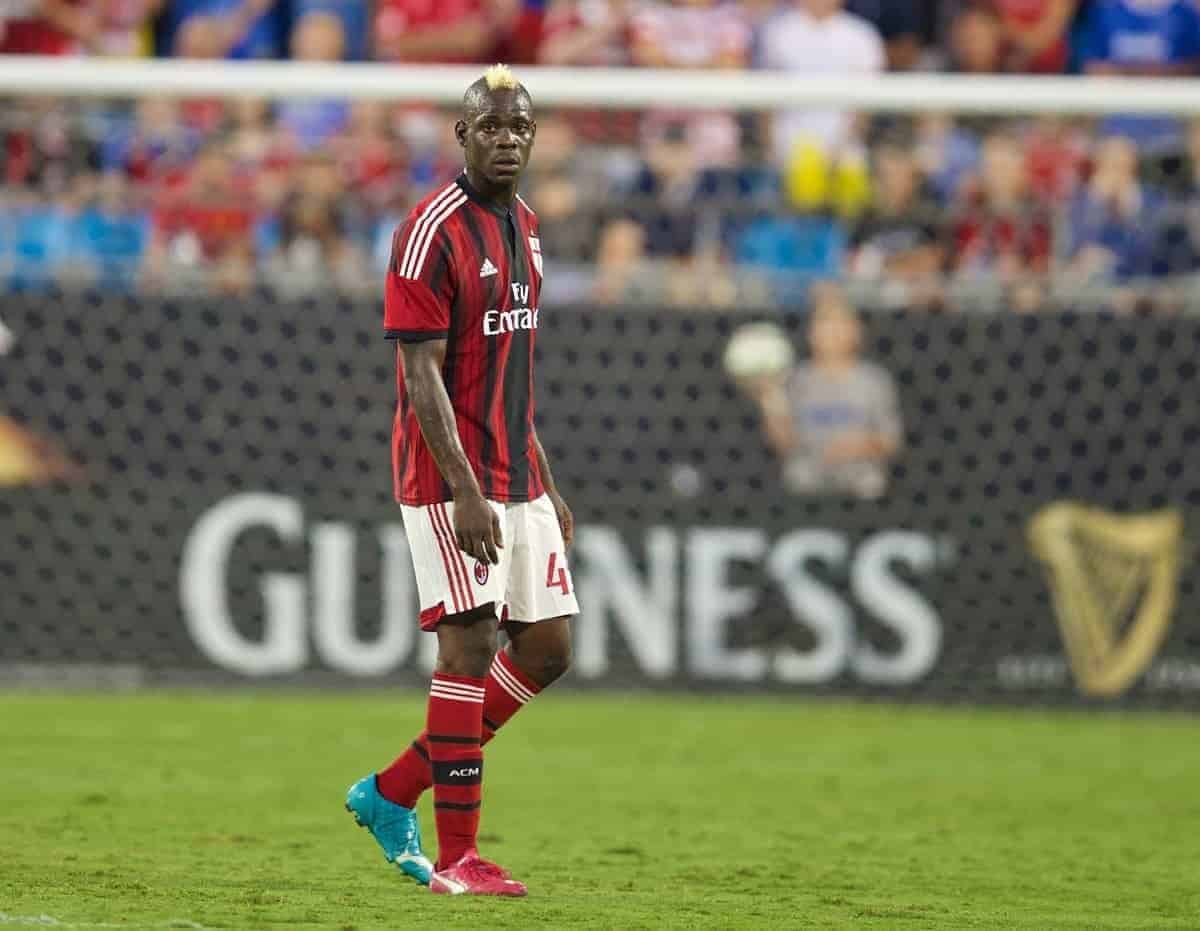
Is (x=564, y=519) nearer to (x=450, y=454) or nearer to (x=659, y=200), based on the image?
(x=450, y=454)

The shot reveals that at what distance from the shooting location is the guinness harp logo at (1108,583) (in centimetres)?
1116

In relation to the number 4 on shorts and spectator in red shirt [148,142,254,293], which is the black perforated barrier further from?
the number 4 on shorts

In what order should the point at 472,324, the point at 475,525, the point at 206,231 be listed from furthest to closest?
the point at 206,231, the point at 472,324, the point at 475,525

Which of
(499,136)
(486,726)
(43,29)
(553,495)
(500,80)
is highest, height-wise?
(43,29)

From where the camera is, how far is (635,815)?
8000mm

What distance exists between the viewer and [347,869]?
6582 mm

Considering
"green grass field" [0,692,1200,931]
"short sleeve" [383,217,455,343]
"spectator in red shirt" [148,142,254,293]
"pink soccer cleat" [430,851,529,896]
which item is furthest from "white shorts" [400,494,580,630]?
"spectator in red shirt" [148,142,254,293]

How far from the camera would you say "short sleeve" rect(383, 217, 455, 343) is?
19.7ft

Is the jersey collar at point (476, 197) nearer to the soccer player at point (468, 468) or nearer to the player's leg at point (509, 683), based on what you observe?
the soccer player at point (468, 468)

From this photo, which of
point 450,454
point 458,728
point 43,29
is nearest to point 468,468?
point 450,454

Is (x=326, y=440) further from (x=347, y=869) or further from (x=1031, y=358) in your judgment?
(x=347, y=869)

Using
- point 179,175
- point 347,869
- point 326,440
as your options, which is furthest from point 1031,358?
point 347,869

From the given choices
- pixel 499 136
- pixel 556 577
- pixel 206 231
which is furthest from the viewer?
pixel 206 231

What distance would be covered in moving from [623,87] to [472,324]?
481 centimetres
